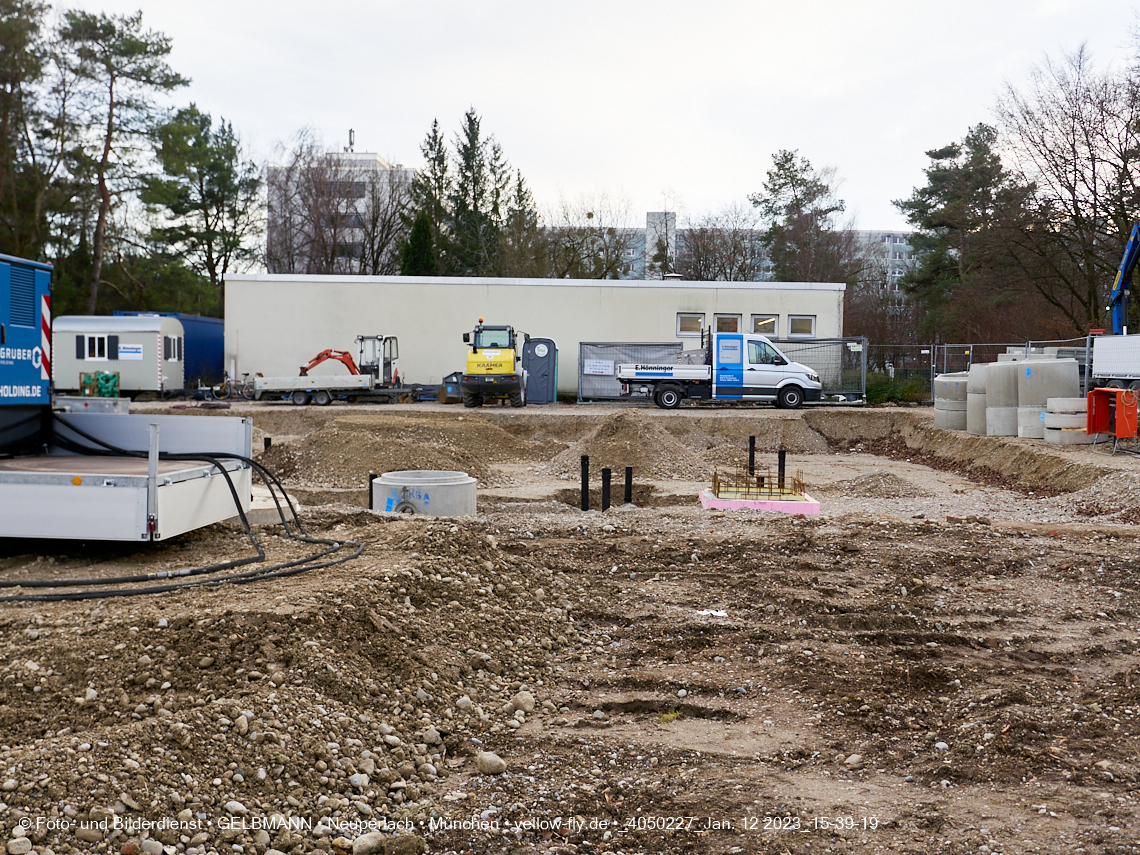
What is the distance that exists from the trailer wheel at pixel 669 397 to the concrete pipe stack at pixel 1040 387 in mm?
10256

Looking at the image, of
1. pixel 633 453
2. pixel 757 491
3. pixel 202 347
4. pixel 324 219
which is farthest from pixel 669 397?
pixel 324 219

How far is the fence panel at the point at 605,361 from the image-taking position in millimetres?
30016

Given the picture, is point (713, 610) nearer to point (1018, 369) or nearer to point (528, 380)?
point (1018, 369)

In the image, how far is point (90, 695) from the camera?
14.5 feet

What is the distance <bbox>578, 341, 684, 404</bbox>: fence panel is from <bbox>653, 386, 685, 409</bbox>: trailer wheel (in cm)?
219

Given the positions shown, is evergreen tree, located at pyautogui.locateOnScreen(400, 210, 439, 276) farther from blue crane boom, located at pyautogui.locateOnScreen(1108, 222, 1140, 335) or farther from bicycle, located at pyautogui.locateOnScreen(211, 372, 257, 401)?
blue crane boom, located at pyautogui.locateOnScreen(1108, 222, 1140, 335)

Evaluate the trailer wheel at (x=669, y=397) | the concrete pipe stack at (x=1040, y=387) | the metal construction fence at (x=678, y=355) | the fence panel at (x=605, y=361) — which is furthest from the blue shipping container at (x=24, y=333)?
the fence panel at (x=605, y=361)

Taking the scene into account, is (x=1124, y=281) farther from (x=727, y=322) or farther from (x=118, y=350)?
(x=118, y=350)

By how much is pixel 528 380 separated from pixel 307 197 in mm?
25893

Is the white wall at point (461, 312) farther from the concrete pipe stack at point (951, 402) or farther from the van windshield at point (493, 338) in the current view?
the concrete pipe stack at point (951, 402)

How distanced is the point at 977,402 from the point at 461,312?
17.0m

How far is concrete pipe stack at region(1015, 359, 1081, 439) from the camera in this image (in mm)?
19109

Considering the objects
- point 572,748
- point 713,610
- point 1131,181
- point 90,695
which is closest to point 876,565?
point 713,610

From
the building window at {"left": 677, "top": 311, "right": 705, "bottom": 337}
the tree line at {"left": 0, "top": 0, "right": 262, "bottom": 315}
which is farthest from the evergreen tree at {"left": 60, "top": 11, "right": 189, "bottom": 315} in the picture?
the building window at {"left": 677, "top": 311, "right": 705, "bottom": 337}
